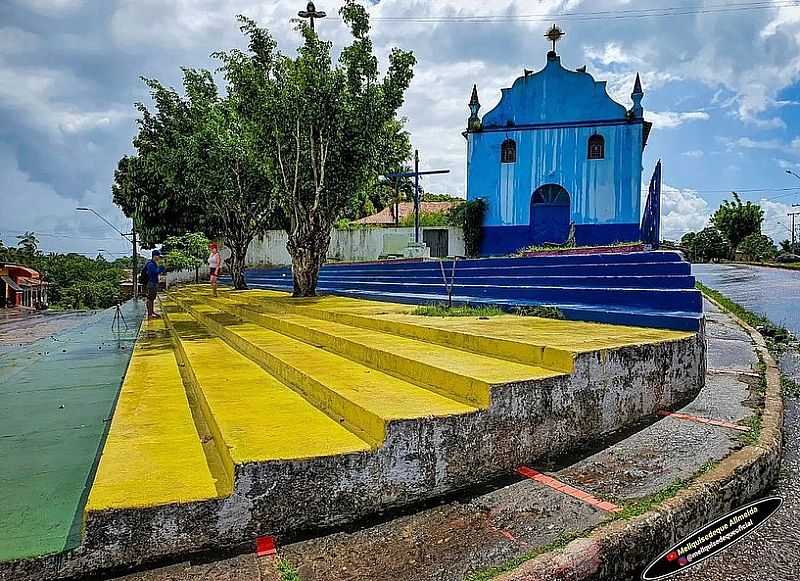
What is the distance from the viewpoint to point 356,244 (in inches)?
982

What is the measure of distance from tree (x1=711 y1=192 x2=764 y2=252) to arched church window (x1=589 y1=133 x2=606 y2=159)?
34752 millimetres

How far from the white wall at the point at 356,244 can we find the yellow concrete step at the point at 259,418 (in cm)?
1695

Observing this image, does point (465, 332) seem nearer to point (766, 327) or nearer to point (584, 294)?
point (584, 294)

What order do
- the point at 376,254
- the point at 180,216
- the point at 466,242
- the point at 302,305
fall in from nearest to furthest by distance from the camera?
the point at 302,305 < the point at 466,242 < the point at 376,254 < the point at 180,216

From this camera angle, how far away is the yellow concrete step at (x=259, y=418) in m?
2.70

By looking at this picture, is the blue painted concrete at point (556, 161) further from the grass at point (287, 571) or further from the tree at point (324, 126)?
the grass at point (287, 571)

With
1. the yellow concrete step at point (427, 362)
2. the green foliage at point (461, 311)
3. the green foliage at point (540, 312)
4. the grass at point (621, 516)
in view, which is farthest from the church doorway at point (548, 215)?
the grass at point (621, 516)

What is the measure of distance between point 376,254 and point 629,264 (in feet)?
56.7

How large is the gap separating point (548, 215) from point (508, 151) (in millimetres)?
2487

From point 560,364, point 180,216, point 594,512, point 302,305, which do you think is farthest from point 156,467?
point 180,216

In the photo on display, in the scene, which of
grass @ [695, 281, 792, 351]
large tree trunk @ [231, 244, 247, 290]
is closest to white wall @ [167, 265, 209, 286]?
large tree trunk @ [231, 244, 247, 290]

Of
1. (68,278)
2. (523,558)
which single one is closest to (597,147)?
(523,558)

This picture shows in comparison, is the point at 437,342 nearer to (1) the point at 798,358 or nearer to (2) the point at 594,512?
(2) the point at 594,512

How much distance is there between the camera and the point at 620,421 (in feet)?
12.6
